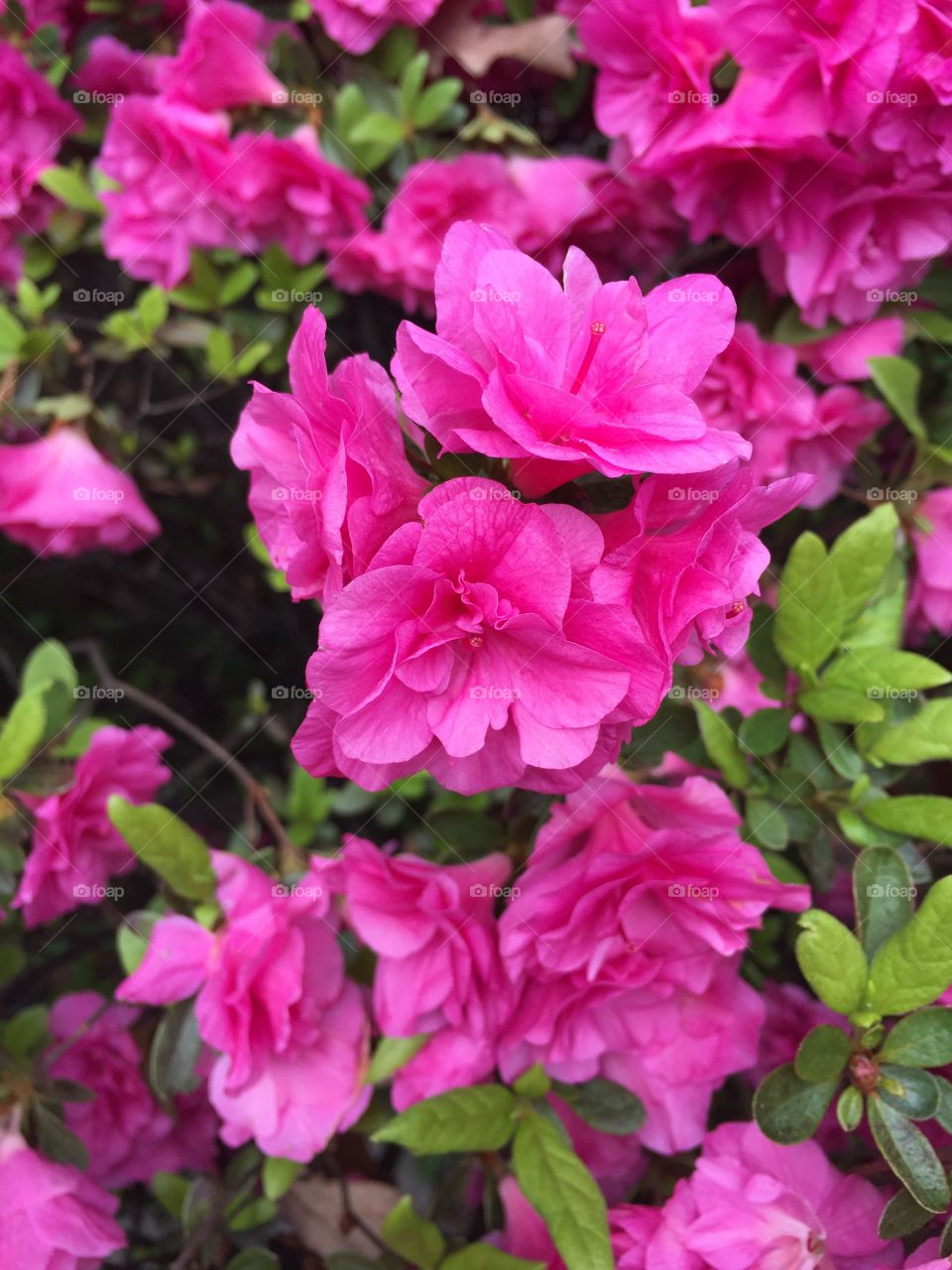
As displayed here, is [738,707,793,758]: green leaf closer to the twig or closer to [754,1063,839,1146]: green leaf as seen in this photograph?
[754,1063,839,1146]: green leaf

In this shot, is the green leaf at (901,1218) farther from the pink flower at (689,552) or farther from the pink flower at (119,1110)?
the pink flower at (119,1110)

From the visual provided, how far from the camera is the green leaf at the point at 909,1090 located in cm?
63

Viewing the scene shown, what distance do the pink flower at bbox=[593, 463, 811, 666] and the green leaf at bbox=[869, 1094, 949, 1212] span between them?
1.13 ft

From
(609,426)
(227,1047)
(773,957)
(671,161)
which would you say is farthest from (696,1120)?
(671,161)

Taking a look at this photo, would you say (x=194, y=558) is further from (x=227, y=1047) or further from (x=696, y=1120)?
(x=696, y=1120)

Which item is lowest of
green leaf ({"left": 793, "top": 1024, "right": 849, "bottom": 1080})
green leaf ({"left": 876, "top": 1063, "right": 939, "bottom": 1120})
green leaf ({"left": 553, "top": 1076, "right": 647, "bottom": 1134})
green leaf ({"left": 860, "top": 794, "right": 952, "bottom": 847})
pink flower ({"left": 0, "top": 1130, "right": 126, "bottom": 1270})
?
pink flower ({"left": 0, "top": 1130, "right": 126, "bottom": 1270})

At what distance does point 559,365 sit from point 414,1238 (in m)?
0.64

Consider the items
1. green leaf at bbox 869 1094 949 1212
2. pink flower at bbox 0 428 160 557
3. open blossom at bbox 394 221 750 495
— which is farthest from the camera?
pink flower at bbox 0 428 160 557

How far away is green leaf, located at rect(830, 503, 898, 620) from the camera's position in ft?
2.45

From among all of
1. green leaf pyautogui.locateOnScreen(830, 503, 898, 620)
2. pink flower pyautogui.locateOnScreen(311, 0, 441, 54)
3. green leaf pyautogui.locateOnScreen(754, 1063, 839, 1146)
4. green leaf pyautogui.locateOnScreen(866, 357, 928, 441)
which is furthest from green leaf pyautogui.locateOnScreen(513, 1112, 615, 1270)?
pink flower pyautogui.locateOnScreen(311, 0, 441, 54)

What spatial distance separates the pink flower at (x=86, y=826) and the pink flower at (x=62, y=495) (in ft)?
0.79

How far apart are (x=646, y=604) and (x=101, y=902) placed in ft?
2.51

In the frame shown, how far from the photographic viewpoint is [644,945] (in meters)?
0.68

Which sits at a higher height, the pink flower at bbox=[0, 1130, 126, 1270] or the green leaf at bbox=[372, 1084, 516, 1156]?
the green leaf at bbox=[372, 1084, 516, 1156]
